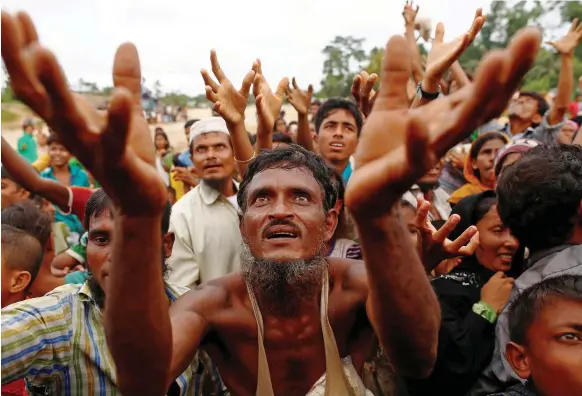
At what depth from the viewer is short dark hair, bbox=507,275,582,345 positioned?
200 centimetres

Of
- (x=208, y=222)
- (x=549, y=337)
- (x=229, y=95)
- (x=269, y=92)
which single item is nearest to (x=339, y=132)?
(x=269, y=92)

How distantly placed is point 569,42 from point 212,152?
3308 millimetres

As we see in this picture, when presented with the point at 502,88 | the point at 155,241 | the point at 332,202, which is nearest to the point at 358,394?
the point at 332,202

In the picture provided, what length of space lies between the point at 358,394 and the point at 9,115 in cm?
3104

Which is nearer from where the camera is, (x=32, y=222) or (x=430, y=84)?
(x=430, y=84)

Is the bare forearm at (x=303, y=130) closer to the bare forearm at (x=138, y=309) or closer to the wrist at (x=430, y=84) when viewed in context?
the wrist at (x=430, y=84)

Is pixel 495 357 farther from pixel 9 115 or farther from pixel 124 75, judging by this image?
pixel 9 115

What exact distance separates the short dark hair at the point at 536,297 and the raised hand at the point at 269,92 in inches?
76.3

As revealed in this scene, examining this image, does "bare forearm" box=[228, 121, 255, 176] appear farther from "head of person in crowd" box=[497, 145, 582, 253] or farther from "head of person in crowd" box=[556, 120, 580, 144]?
"head of person in crowd" box=[556, 120, 580, 144]

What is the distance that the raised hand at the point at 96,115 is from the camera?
1259mm

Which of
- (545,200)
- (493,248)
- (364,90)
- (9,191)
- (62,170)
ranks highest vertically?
(364,90)

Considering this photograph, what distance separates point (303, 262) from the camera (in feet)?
6.93

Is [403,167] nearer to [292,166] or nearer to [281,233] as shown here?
[281,233]

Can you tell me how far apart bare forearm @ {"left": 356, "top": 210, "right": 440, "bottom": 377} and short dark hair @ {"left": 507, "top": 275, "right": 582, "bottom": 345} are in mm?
550
